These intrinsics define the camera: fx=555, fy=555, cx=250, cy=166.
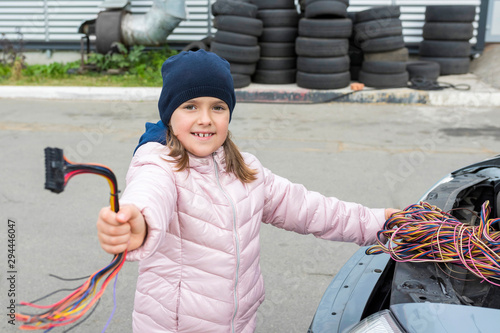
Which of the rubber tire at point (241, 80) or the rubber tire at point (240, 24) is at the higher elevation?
the rubber tire at point (240, 24)

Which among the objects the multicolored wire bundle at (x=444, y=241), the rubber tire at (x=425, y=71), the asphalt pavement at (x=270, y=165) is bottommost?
the asphalt pavement at (x=270, y=165)

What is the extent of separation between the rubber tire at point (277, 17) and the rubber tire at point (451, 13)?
289 cm

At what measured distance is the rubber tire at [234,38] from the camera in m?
9.41

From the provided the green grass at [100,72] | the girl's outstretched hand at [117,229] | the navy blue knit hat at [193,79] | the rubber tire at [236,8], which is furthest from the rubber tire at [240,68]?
the girl's outstretched hand at [117,229]

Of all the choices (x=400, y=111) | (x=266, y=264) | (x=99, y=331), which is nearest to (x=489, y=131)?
(x=400, y=111)

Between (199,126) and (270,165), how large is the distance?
398 cm

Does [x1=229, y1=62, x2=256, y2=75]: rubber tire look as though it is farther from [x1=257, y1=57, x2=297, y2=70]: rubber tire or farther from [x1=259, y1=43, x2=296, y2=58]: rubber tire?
[x1=259, y1=43, x2=296, y2=58]: rubber tire

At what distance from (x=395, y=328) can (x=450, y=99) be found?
833 cm

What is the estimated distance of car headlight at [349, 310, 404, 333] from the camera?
1.41 m

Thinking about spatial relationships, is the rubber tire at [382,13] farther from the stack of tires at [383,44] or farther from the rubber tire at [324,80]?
the rubber tire at [324,80]

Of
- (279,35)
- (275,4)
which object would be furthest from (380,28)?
(275,4)

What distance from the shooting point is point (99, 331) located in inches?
116

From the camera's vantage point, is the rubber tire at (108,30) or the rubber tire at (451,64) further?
the rubber tire at (108,30)

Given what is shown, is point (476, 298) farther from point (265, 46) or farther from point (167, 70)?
point (265, 46)
